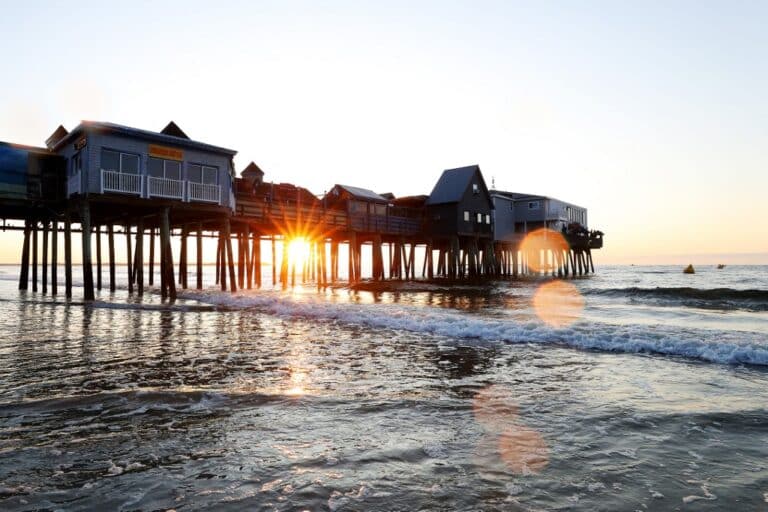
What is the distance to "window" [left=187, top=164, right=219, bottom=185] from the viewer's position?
78.8 ft

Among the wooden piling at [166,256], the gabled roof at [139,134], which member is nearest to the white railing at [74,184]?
the gabled roof at [139,134]

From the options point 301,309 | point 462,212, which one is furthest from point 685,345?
point 462,212

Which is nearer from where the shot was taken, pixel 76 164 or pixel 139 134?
pixel 139 134

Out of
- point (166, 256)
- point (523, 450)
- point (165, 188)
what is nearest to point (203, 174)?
point (165, 188)

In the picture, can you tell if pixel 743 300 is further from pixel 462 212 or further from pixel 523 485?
pixel 523 485

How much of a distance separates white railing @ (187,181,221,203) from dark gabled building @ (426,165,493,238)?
985 inches

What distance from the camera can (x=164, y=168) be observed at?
2294cm

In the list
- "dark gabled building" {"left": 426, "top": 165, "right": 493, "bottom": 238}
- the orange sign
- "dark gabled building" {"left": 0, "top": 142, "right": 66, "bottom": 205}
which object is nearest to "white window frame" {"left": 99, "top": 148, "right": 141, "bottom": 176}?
the orange sign

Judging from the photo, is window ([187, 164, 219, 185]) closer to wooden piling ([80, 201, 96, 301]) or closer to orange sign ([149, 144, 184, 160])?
orange sign ([149, 144, 184, 160])

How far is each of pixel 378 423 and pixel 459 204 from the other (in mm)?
40153

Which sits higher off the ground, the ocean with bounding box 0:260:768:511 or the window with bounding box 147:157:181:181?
the window with bounding box 147:157:181:181

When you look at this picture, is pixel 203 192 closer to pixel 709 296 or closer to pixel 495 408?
pixel 495 408

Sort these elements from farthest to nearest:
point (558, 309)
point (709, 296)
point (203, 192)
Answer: point (709, 296), point (203, 192), point (558, 309)

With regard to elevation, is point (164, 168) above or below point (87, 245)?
above
